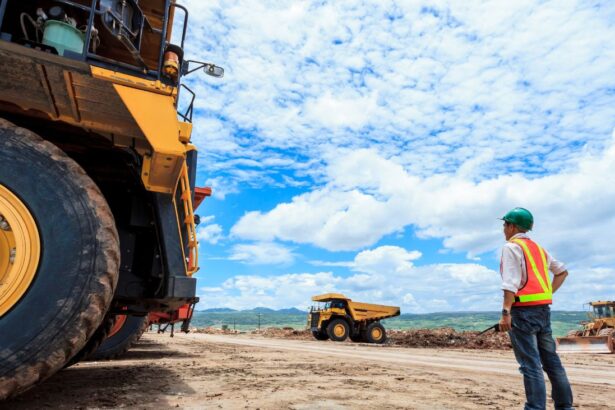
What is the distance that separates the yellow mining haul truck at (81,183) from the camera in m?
2.79

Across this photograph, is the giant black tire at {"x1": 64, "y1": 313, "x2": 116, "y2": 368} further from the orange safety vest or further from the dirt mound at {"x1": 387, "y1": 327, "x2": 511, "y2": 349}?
the dirt mound at {"x1": 387, "y1": 327, "x2": 511, "y2": 349}

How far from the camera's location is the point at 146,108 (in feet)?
11.0

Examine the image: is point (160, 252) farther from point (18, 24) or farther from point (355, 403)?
point (18, 24)

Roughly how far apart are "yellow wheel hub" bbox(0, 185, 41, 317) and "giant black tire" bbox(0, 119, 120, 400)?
33mm

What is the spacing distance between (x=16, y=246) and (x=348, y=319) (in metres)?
23.2

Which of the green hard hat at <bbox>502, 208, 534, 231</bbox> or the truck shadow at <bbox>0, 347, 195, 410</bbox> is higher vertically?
the green hard hat at <bbox>502, 208, 534, 231</bbox>

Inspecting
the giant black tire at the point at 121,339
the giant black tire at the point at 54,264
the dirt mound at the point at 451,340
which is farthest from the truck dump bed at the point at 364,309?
the giant black tire at the point at 54,264

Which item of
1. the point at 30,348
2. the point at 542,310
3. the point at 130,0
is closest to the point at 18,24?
the point at 130,0

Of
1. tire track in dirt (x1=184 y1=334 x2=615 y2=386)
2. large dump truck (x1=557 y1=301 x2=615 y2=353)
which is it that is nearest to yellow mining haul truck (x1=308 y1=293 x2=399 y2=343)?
large dump truck (x1=557 y1=301 x2=615 y2=353)

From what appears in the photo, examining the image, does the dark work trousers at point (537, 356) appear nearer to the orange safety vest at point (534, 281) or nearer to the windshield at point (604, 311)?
the orange safety vest at point (534, 281)

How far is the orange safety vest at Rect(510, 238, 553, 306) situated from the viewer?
3.34 m

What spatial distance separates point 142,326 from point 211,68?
15.2ft

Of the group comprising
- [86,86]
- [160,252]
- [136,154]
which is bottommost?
[160,252]

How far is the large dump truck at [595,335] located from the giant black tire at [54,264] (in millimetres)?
17927
